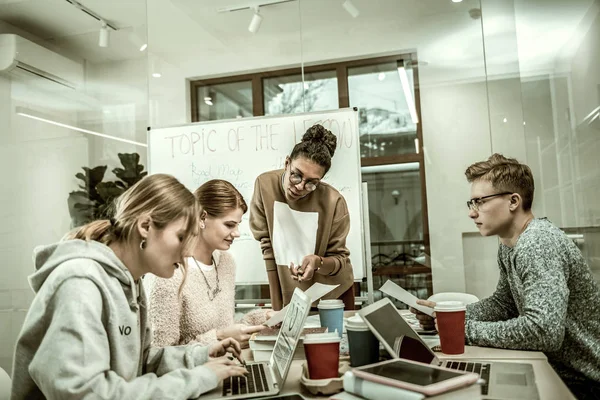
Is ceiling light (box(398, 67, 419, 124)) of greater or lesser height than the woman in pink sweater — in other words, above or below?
above

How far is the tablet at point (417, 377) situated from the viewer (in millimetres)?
905

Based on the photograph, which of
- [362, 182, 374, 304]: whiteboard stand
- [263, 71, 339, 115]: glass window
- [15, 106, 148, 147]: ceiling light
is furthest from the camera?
[15, 106, 148, 147]: ceiling light

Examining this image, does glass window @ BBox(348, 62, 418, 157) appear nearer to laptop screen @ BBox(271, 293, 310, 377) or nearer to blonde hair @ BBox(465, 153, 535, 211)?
blonde hair @ BBox(465, 153, 535, 211)

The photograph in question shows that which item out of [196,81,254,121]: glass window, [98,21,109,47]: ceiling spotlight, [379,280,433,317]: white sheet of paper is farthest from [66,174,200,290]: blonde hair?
[98,21,109,47]: ceiling spotlight

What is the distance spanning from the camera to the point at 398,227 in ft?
10.5

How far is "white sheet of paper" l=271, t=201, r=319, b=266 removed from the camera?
286cm

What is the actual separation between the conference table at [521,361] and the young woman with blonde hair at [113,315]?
0.49 feet

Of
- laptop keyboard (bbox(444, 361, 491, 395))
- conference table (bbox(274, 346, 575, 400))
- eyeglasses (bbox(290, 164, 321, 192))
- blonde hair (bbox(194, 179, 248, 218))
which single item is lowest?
conference table (bbox(274, 346, 575, 400))

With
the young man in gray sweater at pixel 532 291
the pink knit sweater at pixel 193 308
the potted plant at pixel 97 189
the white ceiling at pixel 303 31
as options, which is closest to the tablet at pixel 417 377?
the young man in gray sweater at pixel 532 291

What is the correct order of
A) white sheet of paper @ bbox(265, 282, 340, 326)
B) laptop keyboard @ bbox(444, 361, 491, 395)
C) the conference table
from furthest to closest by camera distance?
white sheet of paper @ bbox(265, 282, 340, 326) < laptop keyboard @ bbox(444, 361, 491, 395) < the conference table

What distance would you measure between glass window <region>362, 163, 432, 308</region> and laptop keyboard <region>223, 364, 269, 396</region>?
1.93 m

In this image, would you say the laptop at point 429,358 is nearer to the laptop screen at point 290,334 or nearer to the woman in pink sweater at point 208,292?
the laptop screen at point 290,334

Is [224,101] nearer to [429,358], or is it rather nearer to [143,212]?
[143,212]

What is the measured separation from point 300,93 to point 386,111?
1.88ft
